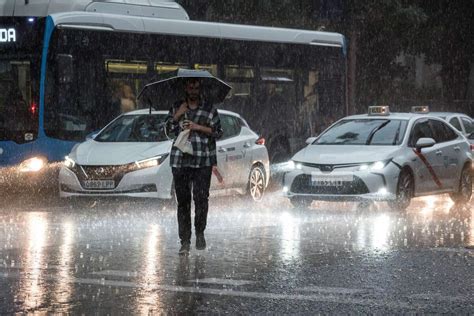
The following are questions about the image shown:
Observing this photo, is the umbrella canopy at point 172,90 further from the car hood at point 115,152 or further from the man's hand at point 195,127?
the car hood at point 115,152

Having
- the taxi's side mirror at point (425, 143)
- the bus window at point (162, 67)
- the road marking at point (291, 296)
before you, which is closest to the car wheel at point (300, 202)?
the taxi's side mirror at point (425, 143)

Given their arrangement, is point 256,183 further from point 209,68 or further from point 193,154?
point 193,154

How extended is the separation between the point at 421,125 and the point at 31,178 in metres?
6.40

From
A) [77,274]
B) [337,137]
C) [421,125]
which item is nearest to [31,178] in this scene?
[337,137]

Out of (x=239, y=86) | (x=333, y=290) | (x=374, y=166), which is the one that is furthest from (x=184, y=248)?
(x=239, y=86)

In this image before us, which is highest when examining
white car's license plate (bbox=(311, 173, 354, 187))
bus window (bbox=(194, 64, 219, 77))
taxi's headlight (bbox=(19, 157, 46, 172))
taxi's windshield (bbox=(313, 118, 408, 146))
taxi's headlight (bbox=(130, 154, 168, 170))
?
bus window (bbox=(194, 64, 219, 77))

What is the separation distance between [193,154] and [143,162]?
570 cm

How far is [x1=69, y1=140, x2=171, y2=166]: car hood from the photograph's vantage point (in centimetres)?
1741

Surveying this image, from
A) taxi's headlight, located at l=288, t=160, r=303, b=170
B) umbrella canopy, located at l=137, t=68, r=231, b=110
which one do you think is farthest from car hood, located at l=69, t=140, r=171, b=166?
umbrella canopy, located at l=137, t=68, r=231, b=110

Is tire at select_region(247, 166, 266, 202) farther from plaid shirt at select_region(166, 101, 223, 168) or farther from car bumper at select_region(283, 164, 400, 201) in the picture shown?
plaid shirt at select_region(166, 101, 223, 168)

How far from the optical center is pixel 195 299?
8992mm

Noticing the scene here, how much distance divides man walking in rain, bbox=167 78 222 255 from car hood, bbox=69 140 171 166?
17.9ft

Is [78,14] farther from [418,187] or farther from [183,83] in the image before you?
[183,83]

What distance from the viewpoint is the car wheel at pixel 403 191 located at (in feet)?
55.5
